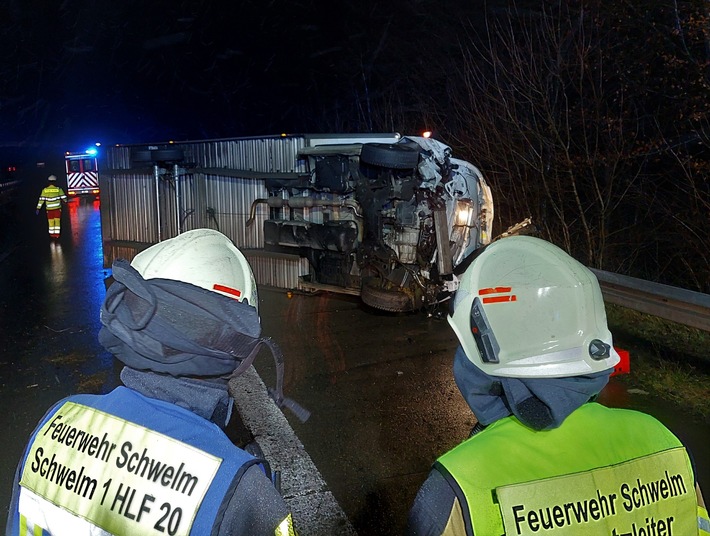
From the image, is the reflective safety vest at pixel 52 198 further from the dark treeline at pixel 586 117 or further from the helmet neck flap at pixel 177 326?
Answer: the helmet neck flap at pixel 177 326

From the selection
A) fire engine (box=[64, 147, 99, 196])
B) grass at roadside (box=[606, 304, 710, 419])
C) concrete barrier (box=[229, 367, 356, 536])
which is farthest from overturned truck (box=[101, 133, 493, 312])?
fire engine (box=[64, 147, 99, 196])

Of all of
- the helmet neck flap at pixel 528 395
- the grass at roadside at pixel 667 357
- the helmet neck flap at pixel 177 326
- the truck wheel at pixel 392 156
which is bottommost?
the grass at roadside at pixel 667 357

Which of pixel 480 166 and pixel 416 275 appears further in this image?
pixel 480 166

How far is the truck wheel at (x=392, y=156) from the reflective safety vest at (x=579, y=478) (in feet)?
20.2

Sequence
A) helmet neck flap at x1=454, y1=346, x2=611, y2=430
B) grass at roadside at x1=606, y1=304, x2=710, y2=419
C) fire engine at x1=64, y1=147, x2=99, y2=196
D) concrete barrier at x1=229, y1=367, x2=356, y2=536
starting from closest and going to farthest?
helmet neck flap at x1=454, y1=346, x2=611, y2=430 < concrete barrier at x1=229, y1=367, x2=356, y2=536 < grass at roadside at x1=606, y1=304, x2=710, y2=419 < fire engine at x1=64, y1=147, x2=99, y2=196

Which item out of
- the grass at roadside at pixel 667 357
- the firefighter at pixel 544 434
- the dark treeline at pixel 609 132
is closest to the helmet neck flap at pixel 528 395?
the firefighter at pixel 544 434

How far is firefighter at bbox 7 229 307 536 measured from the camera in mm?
1399

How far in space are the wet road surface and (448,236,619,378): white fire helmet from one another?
2276mm

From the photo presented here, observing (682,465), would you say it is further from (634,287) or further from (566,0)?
(566,0)

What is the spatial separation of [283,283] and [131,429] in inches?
314

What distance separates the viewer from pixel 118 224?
473 inches

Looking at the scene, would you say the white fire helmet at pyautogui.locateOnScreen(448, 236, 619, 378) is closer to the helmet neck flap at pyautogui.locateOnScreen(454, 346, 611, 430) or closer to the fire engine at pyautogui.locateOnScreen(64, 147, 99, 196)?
the helmet neck flap at pyautogui.locateOnScreen(454, 346, 611, 430)

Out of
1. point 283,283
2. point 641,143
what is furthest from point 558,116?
point 283,283

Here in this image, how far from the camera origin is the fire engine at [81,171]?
2723 centimetres
